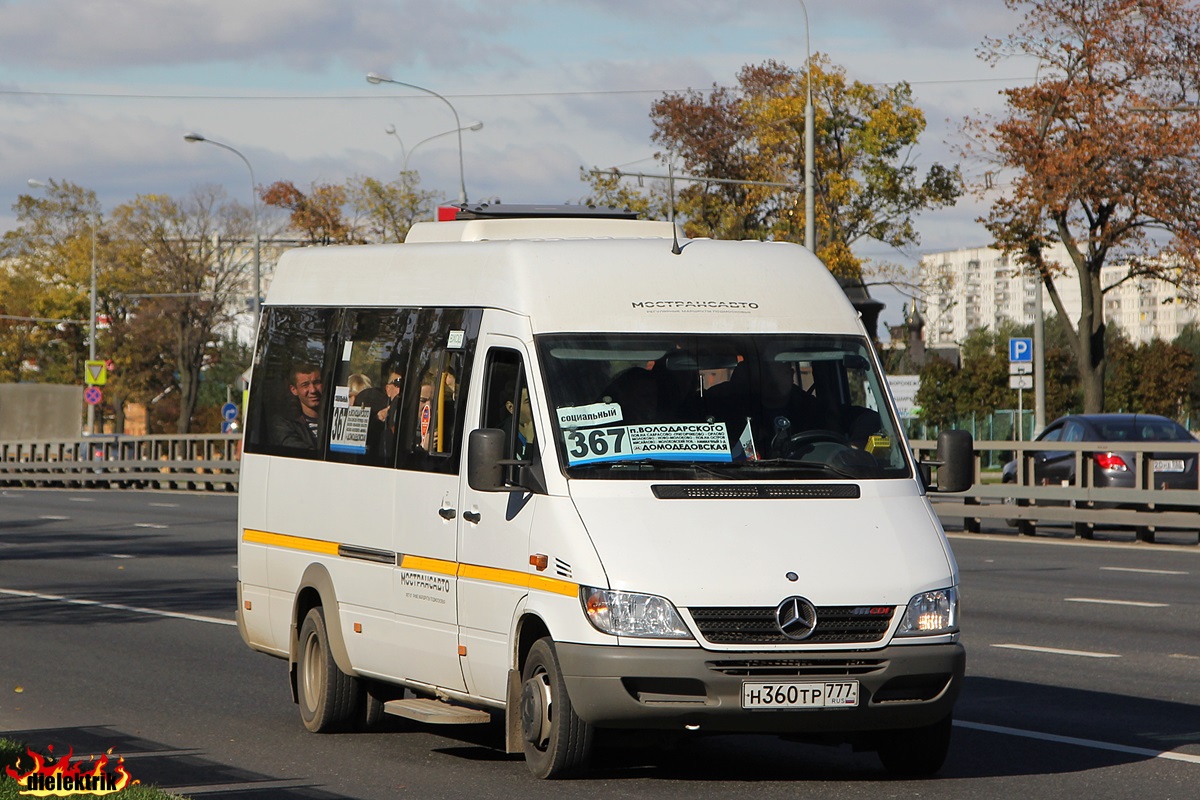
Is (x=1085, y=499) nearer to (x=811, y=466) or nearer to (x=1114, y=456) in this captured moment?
(x=1114, y=456)

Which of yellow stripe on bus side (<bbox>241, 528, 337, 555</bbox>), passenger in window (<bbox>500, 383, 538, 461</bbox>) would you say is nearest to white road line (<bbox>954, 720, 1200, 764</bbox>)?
passenger in window (<bbox>500, 383, 538, 461</bbox>)

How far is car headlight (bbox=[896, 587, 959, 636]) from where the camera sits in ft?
24.6

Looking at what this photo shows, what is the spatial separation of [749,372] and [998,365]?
74.9m

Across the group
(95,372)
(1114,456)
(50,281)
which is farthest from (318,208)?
(1114,456)

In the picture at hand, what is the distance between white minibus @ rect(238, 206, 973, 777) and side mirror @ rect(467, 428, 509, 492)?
0.02 m

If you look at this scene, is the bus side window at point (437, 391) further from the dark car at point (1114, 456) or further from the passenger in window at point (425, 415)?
the dark car at point (1114, 456)

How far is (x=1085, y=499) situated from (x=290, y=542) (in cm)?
1698

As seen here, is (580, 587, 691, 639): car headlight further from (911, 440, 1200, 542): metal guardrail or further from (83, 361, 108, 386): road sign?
(83, 361, 108, 386): road sign

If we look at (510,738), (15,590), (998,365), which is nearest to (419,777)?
(510,738)

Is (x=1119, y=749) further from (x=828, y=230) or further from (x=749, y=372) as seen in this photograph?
(x=828, y=230)

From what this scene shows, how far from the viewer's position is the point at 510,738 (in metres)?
8.12

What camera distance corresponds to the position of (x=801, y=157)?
4894 cm

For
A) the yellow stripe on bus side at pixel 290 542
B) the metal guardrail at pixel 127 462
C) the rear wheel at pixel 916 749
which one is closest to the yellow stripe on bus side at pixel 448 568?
the yellow stripe on bus side at pixel 290 542

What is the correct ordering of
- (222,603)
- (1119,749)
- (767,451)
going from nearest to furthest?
(767,451) < (1119,749) < (222,603)
